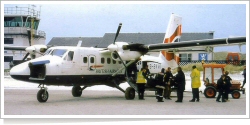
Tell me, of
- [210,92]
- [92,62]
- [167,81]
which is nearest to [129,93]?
[167,81]

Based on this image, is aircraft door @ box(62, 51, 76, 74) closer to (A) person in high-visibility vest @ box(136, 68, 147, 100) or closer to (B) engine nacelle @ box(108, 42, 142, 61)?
(B) engine nacelle @ box(108, 42, 142, 61)

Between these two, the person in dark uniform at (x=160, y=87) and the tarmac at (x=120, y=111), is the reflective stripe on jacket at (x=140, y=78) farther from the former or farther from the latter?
the tarmac at (x=120, y=111)

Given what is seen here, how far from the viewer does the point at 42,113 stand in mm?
13508

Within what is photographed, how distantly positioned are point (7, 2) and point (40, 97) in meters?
4.17

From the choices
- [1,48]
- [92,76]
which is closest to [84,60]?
[92,76]

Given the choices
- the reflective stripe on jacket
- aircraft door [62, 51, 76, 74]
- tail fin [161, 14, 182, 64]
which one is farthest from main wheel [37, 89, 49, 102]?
tail fin [161, 14, 182, 64]

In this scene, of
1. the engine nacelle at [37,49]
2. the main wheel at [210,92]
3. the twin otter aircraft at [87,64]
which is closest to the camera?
the twin otter aircraft at [87,64]

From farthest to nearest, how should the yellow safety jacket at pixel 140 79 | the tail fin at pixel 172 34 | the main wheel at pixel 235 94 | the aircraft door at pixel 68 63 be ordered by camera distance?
the tail fin at pixel 172 34, the main wheel at pixel 235 94, the yellow safety jacket at pixel 140 79, the aircraft door at pixel 68 63

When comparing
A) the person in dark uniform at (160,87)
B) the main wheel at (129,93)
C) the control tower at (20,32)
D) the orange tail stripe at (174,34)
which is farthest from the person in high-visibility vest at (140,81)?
the control tower at (20,32)

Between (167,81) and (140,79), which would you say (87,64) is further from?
(167,81)

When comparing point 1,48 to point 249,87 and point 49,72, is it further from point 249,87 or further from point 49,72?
point 249,87

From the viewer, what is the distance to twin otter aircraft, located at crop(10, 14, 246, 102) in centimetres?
1622

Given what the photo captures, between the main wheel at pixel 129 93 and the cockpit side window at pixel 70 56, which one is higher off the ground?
the cockpit side window at pixel 70 56

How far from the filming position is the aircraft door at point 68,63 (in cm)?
1709
